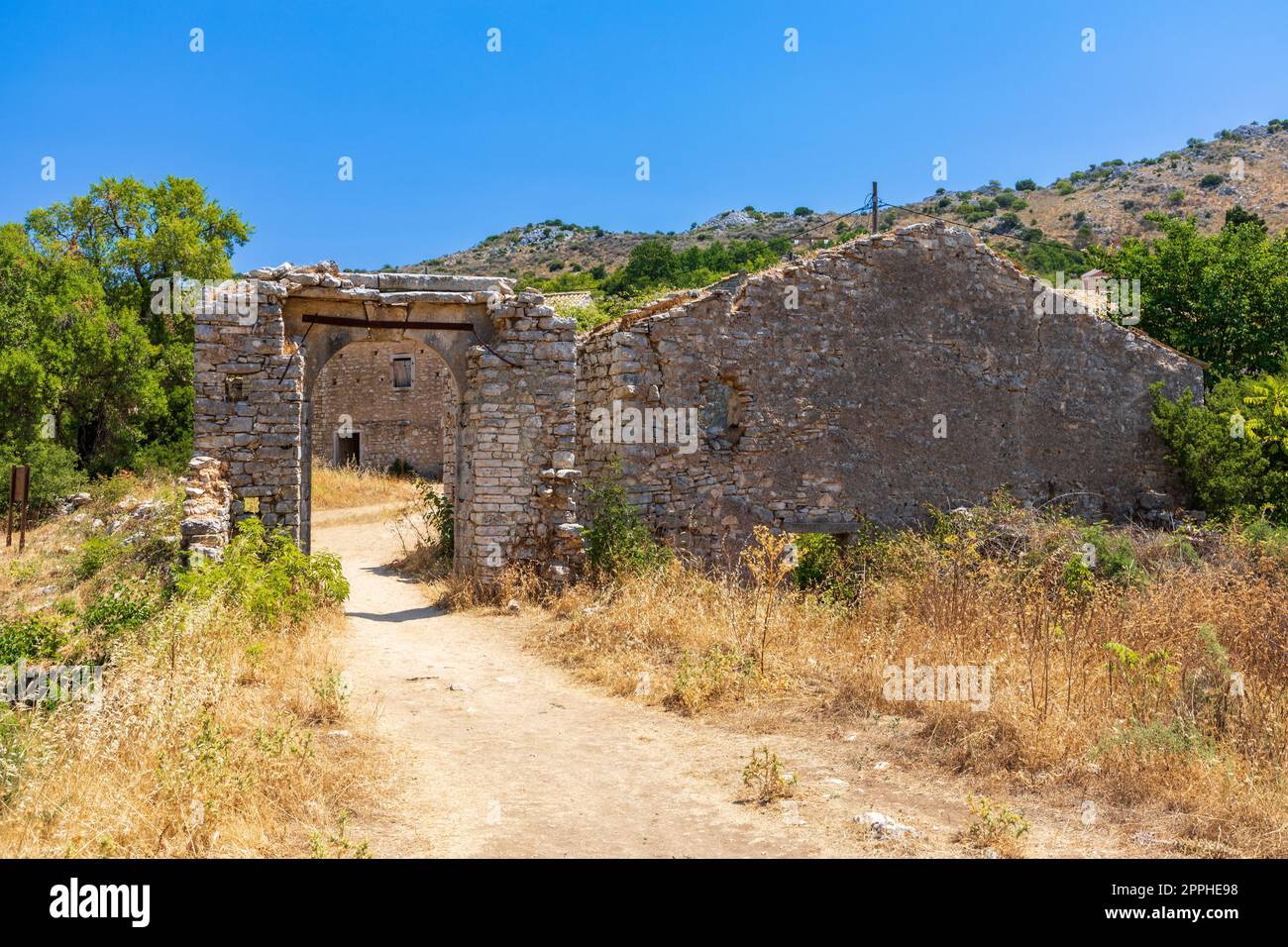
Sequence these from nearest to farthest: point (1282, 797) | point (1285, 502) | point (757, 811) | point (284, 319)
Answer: point (1282, 797) → point (757, 811) → point (284, 319) → point (1285, 502)

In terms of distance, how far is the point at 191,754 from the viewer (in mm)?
4680

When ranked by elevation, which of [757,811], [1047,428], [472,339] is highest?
[472,339]

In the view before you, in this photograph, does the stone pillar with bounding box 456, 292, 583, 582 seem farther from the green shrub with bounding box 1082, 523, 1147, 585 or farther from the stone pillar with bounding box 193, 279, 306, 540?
the green shrub with bounding box 1082, 523, 1147, 585

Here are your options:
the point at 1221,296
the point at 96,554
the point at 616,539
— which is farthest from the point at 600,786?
the point at 1221,296

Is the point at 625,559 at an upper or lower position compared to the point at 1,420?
lower

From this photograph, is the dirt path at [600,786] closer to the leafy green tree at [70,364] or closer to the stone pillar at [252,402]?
the stone pillar at [252,402]

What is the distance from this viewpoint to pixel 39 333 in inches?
834

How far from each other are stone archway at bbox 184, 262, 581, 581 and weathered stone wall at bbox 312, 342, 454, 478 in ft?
54.2

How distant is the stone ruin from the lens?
34.7 ft

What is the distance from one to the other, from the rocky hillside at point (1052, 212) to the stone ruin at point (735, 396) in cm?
2990
